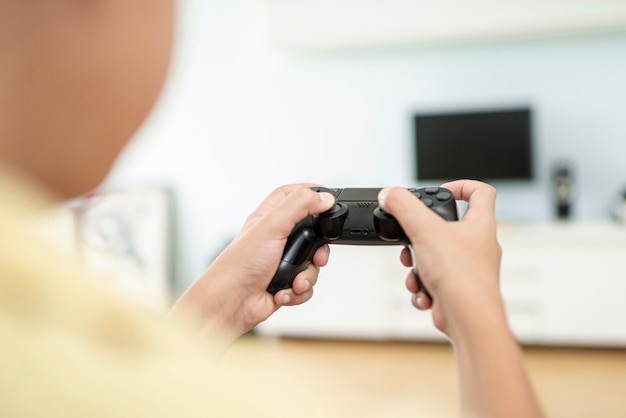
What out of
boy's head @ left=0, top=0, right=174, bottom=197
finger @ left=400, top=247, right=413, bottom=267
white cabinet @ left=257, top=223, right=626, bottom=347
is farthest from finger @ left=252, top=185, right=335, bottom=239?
white cabinet @ left=257, top=223, right=626, bottom=347

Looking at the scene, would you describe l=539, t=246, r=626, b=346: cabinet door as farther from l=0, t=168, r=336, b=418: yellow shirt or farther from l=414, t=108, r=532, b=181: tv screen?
l=0, t=168, r=336, b=418: yellow shirt

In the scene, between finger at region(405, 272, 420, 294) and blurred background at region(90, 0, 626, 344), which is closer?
finger at region(405, 272, 420, 294)

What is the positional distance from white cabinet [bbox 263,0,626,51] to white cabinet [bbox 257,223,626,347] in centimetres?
93

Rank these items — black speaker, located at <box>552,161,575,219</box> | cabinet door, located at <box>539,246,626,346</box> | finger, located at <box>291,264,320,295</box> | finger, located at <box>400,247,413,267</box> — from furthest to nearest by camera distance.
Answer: black speaker, located at <box>552,161,575,219</box> < cabinet door, located at <box>539,246,626,346</box> < finger, located at <box>291,264,320,295</box> < finger, located at <box>400,247,413,267</box>

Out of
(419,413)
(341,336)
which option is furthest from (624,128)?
(419,413)

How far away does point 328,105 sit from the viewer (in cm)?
346

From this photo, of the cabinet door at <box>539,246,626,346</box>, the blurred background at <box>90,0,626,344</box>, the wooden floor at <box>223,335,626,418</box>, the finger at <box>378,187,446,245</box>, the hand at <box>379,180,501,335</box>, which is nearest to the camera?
the hand at <box>379,180,501,335</box>

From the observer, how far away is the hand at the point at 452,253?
55 cm

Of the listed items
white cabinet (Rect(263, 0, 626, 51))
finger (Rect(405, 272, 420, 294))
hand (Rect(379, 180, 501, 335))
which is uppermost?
white cabinet (Rect(263, 0, 626, 51))

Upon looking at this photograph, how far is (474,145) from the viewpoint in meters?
3.13

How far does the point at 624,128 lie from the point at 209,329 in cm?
286

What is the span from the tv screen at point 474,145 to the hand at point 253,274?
237 centimetres

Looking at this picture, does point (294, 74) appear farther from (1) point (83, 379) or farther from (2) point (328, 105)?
(1) point (83, 379)

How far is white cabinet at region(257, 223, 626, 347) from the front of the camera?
8.98 ft
